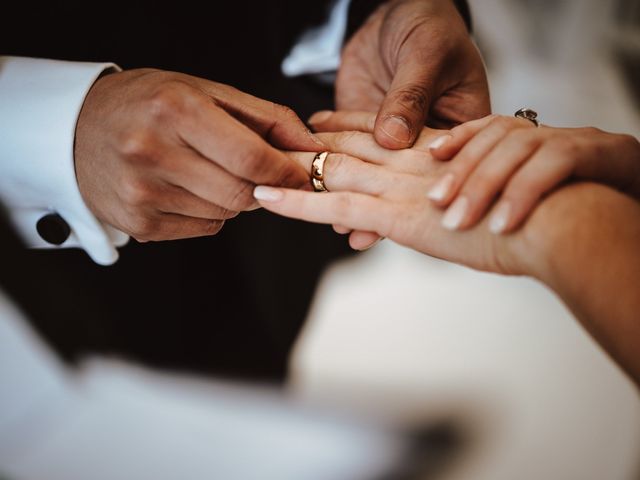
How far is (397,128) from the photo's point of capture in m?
0.86

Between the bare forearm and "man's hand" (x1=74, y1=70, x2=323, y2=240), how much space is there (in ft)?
1.35

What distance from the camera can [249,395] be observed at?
173cm

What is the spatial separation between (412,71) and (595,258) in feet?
1.58

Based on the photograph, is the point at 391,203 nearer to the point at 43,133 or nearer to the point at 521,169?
the point at 521,169

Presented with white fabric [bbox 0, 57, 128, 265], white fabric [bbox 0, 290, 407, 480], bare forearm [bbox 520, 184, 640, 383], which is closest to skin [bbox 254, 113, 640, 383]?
bare forearm [bbox 520, 184, 640, 383]

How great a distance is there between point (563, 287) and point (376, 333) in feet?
4.52

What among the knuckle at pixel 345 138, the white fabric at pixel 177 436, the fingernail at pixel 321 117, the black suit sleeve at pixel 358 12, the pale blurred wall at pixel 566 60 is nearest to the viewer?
the knuckle at pixel 345 138

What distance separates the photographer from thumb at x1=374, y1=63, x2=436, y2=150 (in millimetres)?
863

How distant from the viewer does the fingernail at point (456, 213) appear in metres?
0.72

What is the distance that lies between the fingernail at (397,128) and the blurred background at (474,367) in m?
0.98

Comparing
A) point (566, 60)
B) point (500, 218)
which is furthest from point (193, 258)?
point (566, 60)

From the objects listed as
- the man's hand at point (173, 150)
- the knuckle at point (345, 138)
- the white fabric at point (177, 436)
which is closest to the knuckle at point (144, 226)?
the man's hand at point (173, 150)

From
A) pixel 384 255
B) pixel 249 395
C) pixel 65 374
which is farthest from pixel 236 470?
pixel 384 255

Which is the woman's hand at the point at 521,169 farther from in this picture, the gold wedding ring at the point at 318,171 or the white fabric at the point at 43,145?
the white fabric at the point at 43,145
